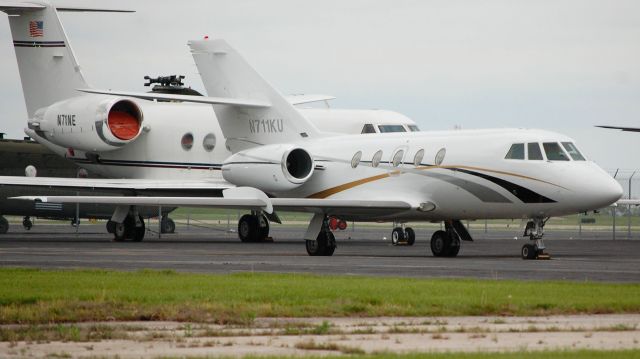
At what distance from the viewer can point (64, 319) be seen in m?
13.7

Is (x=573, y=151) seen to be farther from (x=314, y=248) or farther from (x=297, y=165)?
(x=297, y=165)

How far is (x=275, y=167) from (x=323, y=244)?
391 centimetres

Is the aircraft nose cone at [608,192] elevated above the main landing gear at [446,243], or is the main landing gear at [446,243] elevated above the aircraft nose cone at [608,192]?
the aircraft nose cone at [608,192]

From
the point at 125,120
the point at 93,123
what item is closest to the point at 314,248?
the point at 93,123

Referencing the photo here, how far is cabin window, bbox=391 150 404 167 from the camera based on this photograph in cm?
2838

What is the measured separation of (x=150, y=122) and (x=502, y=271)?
20870 millimetres

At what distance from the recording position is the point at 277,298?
A: 1562 cm

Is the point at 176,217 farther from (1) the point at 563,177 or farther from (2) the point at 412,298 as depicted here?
(2) the point at 412,298

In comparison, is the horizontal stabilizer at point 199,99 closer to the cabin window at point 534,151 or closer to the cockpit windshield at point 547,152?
the cockpit windshield at point 547,152

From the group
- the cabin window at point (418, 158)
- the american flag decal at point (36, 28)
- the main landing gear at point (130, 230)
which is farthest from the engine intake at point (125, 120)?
the cabin window at point (418, 158)

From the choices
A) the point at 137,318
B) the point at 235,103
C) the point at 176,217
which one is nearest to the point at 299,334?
the point at 137,318

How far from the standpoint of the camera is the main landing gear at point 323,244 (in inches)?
1079

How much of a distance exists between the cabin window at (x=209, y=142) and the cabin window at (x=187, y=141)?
0.56m

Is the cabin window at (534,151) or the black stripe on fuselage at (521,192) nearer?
the black stripe on fuselage at (521,192)
